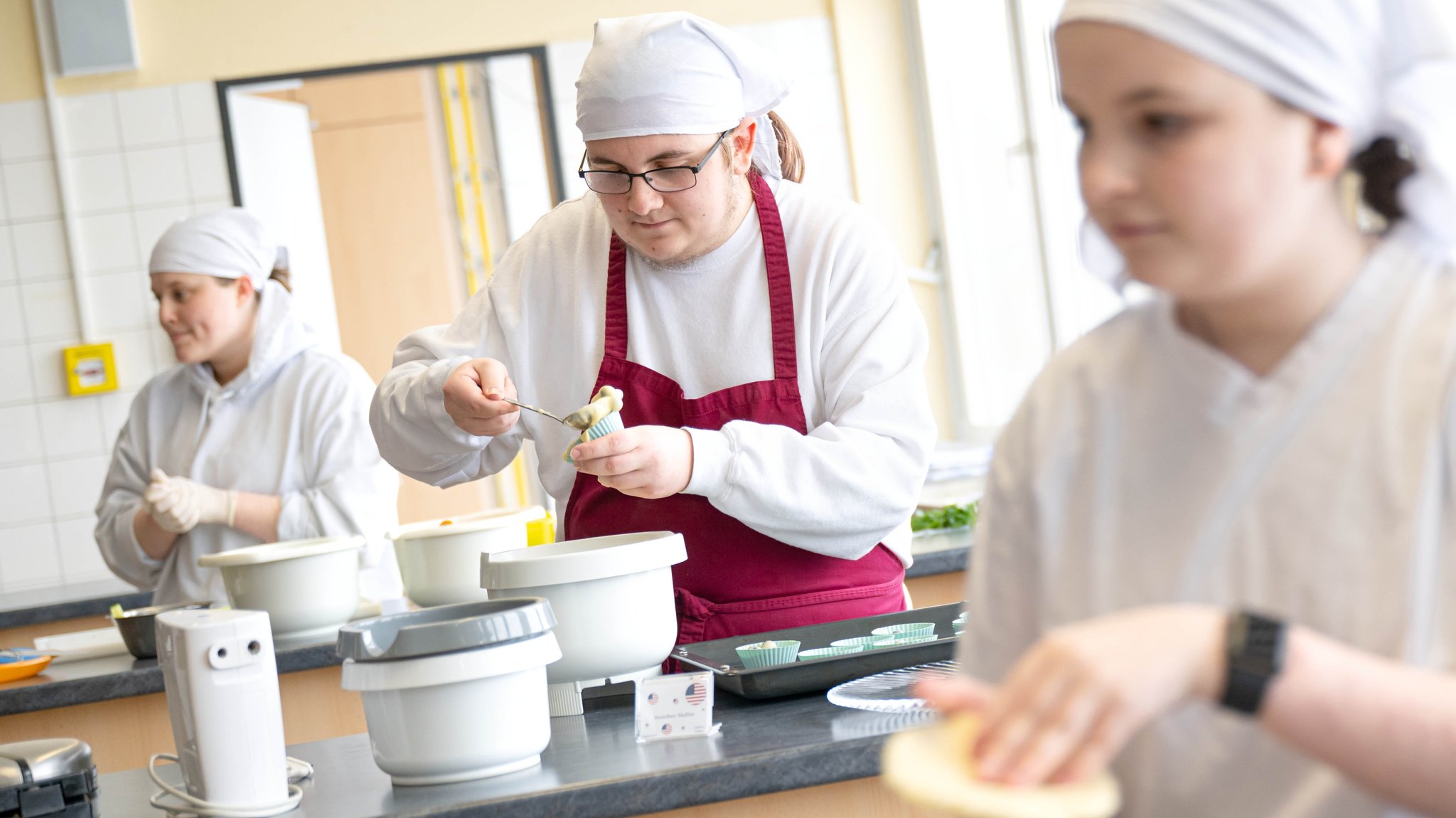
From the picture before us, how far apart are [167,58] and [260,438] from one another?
2.01 m

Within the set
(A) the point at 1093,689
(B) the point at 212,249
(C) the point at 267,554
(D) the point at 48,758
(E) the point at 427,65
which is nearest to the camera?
(A) the point at 1093,689

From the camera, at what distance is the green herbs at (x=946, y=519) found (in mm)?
3158

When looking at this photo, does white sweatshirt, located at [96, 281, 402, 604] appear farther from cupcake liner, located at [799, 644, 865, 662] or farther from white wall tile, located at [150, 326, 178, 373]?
cupcake liner, located at [799, 644, 865, 662]

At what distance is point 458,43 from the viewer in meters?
4.42

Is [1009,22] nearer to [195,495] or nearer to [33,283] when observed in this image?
[195,495]

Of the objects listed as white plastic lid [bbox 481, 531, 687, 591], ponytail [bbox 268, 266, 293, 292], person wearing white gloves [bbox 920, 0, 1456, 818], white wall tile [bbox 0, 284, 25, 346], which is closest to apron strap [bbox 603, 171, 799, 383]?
white plastic lid [bbox 481, 531, 687, 591]

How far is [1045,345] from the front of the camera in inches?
161

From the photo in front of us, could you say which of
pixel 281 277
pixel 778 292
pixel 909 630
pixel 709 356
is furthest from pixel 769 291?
pixel 281 277

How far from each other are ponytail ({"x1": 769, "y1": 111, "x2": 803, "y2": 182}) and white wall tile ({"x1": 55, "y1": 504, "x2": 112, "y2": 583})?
10.6ft

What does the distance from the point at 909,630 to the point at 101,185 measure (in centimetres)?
367

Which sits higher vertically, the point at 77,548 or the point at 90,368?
the point at 90,368

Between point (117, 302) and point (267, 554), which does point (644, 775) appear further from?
point (117, 302)

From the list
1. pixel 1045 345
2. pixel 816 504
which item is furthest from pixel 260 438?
pixel 1045 345

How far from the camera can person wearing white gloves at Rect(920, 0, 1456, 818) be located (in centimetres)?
68
